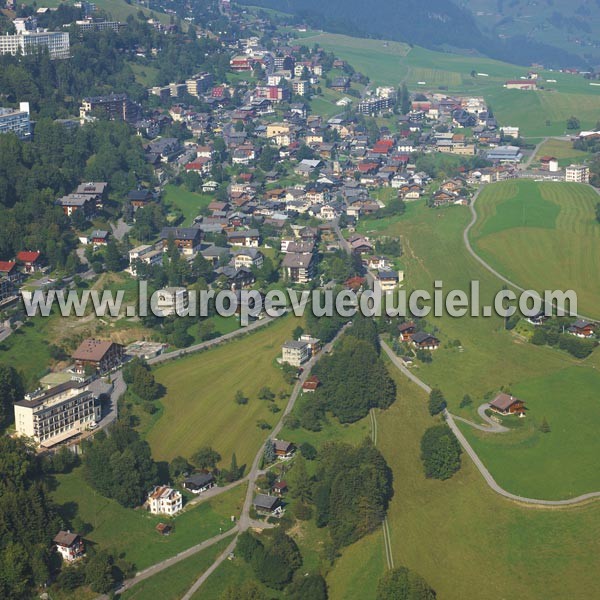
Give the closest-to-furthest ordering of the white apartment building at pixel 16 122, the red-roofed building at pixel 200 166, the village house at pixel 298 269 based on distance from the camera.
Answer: the village house at pixel 298 269 → the white apartment building at pixel 16 122 → the red-roofed building at pixel 200 166

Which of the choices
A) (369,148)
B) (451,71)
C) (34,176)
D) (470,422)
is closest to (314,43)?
(451,71)

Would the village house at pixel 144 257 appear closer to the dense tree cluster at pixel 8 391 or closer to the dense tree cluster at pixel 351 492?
the dense tree cluster at pixel 8 391

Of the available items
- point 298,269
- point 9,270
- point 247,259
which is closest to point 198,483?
point 9,270

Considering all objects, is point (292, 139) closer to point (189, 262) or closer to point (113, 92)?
point (113, 92)

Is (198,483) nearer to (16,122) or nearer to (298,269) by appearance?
(298,269)

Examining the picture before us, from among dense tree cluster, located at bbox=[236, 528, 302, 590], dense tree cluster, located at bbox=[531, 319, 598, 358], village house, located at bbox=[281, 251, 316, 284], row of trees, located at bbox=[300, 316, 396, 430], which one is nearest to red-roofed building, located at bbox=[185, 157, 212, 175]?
village house, located at bbox=[281, 251, 316, 284]

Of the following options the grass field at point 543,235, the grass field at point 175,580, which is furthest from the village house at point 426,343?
the grass field at point 175,580
